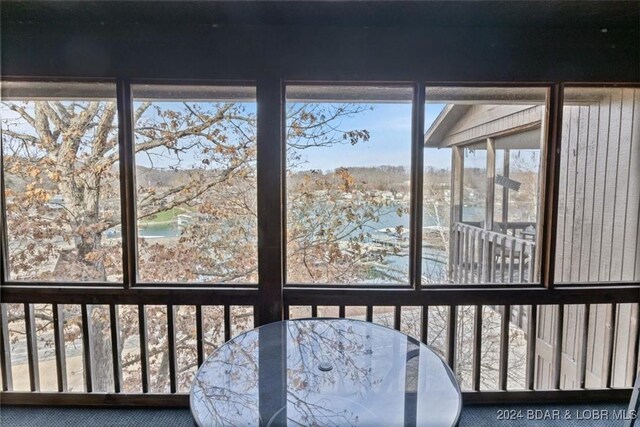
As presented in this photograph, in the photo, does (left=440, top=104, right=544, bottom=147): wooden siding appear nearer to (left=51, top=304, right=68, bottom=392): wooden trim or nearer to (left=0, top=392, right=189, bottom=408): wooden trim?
(left=0, top=392, right=189, bottom=408): wooden trim

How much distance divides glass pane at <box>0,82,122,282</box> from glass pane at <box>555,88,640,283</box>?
130 inches

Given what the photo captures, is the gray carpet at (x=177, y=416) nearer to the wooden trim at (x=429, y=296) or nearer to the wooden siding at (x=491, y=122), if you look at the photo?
the wooden trim at (x=429, y=296)

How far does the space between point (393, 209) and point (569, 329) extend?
5.83 feet

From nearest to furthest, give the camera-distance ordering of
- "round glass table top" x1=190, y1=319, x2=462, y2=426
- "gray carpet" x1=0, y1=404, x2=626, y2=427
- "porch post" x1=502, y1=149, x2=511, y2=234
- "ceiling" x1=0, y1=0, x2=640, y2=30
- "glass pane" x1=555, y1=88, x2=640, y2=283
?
"round glass table top" x1=190, y1=319, x2=462, y2=426, "ceiling" x1=0, y1=0, x2=640, y2=30, "gray carpet" x1=0, y1=404, x2=626, y2=427, "glass pane" x1=555, y1=88, x2=640, y2=283, "porch post" x1=502, y1=149, x2=511, y2=234

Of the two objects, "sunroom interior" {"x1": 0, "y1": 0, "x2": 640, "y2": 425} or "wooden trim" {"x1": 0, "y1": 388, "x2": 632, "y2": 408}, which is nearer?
"sunroom interior" {"x1": 0, "y1": 0, "x2": 640, "y2": 425}

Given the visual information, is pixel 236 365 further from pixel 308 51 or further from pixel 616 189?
pixel 616 189

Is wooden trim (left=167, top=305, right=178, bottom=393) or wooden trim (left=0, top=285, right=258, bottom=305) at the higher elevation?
wooden trim (left=0, top=285, right=258, bottom=305)

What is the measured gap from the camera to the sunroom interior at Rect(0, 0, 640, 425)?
2.18 meters

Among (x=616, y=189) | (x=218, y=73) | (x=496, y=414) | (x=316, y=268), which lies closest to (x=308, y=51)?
(x=218, y=73)

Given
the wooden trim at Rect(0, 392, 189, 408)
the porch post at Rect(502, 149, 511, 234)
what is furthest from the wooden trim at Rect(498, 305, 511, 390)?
the wooden trim at Rect(0, 392, 189, 408)

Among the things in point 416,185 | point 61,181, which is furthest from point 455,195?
point 61,181

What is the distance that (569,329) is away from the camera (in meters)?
2.56

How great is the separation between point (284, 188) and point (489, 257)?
1743mm

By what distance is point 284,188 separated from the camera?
227 cm
